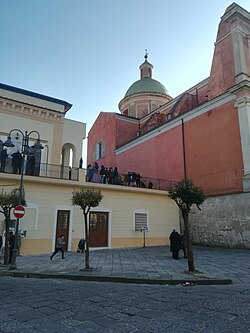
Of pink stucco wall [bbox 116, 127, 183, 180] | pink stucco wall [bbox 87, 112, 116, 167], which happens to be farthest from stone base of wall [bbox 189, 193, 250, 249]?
pink stucco wall [bbox 87, 112, 116, 167]

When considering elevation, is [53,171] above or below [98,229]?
above

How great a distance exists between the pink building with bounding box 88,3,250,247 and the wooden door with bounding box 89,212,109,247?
742cm

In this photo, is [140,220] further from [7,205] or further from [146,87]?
[146,87]

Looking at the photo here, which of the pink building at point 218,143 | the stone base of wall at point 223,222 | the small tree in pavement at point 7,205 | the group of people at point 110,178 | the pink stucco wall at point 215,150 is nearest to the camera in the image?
the small tree in pavement at point 7,205

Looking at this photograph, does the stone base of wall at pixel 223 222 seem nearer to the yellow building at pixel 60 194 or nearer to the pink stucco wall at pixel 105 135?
the yellow building at pixel 60 194

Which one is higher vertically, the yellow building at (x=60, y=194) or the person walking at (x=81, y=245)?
the yellow building at (x=60, y=194)

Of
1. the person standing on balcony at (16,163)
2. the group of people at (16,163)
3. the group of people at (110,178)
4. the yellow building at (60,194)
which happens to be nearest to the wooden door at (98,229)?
the yellow building at (60,194)

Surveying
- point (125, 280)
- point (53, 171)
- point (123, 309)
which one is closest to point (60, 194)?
point (53, 171)

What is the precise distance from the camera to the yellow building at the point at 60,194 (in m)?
16.0

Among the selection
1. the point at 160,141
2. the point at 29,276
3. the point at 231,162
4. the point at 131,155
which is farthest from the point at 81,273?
the point at 131,155

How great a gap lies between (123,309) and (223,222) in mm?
15523

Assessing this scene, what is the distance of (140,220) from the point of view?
2006 centimetres

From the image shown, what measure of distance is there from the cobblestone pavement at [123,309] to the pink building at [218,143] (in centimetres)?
1209

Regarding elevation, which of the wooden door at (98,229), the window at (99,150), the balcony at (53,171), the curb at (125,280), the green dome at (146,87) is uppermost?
the green dome at (146,87)
